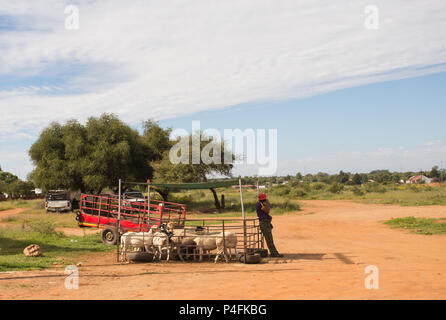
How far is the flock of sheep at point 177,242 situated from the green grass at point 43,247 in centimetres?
183

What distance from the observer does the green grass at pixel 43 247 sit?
11859mm

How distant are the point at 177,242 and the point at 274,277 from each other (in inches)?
155

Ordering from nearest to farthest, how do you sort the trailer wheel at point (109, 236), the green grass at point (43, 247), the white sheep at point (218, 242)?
the green grass at point (43, 247), the white sheep at point (218, 242), the trailer wheel at point (109, 236)

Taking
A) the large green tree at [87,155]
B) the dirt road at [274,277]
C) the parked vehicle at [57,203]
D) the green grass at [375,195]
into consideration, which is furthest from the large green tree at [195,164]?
the dirt road at [274,277]

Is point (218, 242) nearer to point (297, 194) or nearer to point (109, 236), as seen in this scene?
point (109, 236)

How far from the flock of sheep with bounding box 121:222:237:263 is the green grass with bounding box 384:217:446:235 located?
10.8m

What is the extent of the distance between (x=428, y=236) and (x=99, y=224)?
1343 cm

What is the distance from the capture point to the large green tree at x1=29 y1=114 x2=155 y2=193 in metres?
35.9

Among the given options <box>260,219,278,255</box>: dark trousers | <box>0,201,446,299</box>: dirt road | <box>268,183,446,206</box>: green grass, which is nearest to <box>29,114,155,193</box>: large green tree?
<box>268,183,446,206</box>: green grass

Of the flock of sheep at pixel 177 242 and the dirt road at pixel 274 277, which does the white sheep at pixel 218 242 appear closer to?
the flock of sheep at pixel 177 242

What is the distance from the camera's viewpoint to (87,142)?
A: 3747 cm

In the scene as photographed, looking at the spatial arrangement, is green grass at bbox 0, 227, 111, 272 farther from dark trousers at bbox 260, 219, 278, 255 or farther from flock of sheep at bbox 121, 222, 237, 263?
dark trousers at bbox 260, 219, 278, 255
